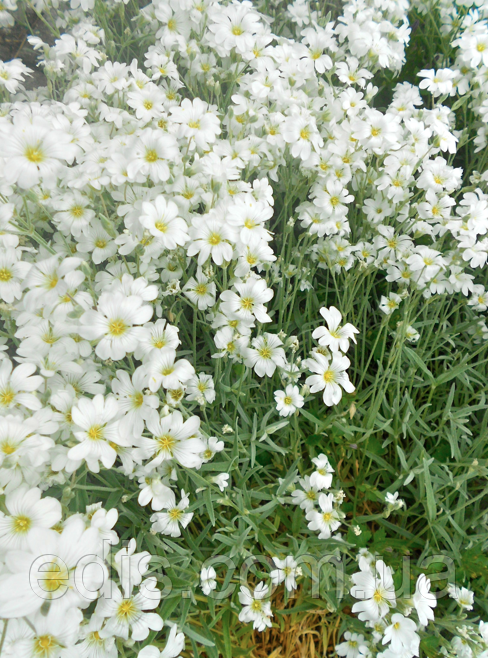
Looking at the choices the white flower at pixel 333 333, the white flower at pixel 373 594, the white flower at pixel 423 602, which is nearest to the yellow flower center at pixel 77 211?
the white flower at pixel 333 333

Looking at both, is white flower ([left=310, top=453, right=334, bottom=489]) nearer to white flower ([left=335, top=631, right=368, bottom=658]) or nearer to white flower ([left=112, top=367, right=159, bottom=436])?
white flower ([left=335, top=631, right=368, bottom=658])

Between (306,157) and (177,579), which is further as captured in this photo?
(306,157)

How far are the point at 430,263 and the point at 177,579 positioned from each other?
155 cm

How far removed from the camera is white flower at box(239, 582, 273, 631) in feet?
5.05

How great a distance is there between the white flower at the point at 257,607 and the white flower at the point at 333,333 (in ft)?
2.81

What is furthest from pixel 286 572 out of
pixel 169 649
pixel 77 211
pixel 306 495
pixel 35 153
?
pixel 35 153

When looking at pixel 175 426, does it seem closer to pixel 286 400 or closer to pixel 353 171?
pixel 286 400

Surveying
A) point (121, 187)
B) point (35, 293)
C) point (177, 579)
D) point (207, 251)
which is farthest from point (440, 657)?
point (121, 187)

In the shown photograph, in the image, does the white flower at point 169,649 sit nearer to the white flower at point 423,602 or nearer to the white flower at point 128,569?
the white flower at point 128,569

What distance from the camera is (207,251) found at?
146 centimetres

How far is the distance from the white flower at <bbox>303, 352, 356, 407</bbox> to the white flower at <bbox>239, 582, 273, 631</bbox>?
674 millimetres

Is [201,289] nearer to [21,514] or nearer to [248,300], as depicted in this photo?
[248,300]

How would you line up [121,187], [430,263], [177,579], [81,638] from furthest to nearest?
1. [430,263]
2. [121,187]
3. [177,579]
4. [81,638]

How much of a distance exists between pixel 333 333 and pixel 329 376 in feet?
0.53
